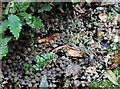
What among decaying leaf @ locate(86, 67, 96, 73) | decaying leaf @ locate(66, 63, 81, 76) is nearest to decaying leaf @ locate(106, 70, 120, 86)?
decaying leaf @ locate(86, 67, 96, 73)

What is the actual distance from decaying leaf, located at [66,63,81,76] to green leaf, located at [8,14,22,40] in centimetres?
52

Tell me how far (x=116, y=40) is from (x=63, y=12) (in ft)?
1.79

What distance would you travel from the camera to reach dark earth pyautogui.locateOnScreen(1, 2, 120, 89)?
2.75m

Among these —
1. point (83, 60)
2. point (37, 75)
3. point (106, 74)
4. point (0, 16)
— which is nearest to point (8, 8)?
point (0, 16)

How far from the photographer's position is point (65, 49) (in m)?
2.96

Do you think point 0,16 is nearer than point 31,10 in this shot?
Yes

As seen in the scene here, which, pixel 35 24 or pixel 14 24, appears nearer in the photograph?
pixel 14 24

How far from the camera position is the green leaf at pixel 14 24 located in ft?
8.52

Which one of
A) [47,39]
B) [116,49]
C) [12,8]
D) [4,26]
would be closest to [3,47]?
[4,26]

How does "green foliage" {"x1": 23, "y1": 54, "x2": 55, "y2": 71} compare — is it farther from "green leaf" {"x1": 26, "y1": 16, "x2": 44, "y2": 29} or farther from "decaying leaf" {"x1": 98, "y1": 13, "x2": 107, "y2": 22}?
"decaying leaf" {"x1": 98, "y1": 13, "x2": 107, "y2": 22}

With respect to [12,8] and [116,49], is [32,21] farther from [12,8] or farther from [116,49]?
[116,49]

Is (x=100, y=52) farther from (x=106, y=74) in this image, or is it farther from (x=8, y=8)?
(x=8, y=8)

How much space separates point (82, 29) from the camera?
313cm

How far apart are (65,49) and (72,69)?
22 cm
